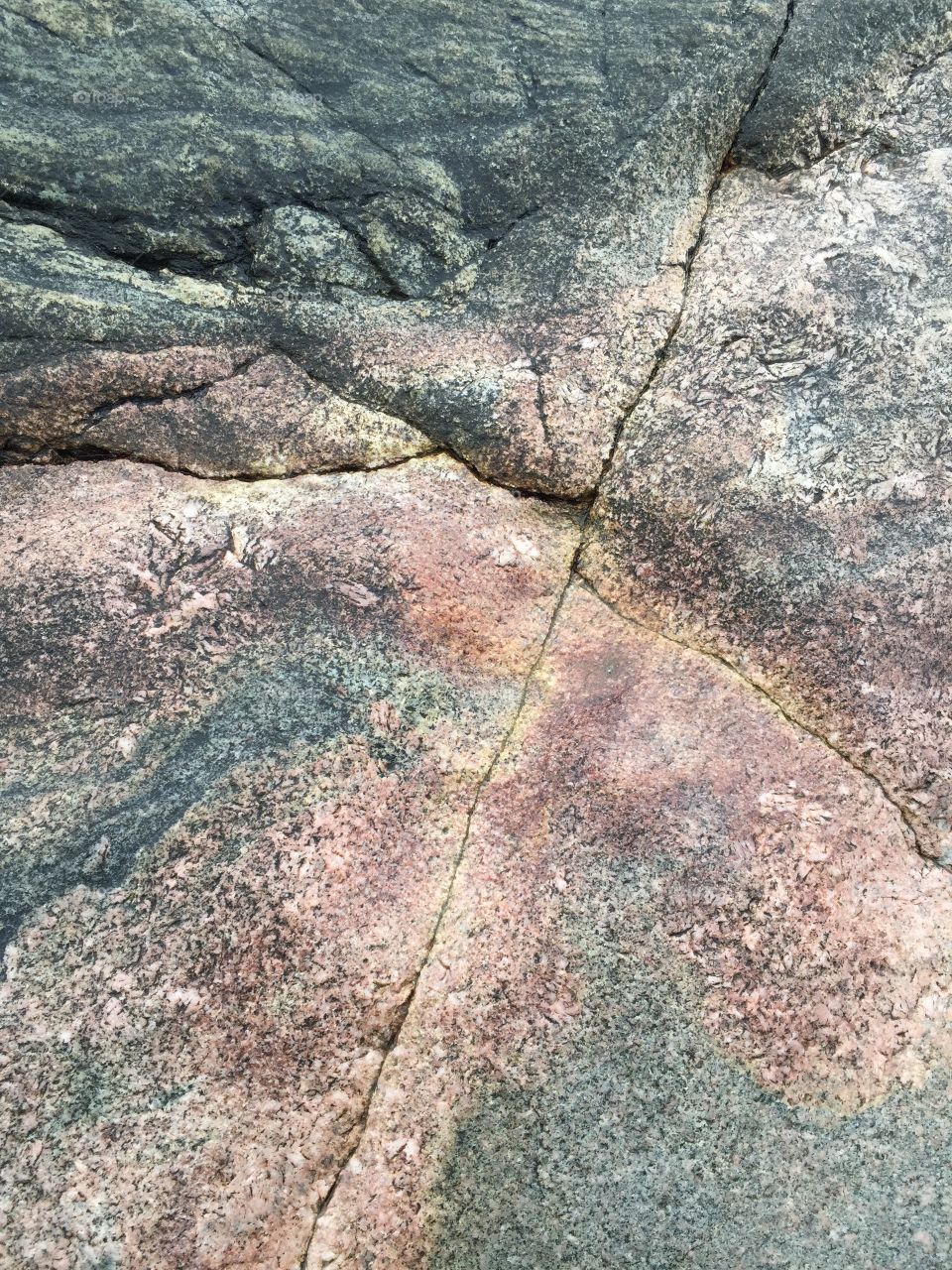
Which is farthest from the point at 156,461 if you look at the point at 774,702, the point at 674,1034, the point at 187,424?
the point at 674,1034

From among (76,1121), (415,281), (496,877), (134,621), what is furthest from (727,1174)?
(415,281)

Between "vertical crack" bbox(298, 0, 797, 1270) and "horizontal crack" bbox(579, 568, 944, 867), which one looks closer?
"vertical crack" bbox(298, 0, 797, 1270)

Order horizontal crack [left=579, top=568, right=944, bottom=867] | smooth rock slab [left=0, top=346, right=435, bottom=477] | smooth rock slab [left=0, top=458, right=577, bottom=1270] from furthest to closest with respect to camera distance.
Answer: smooth rock slab [left=0, top=346, right=435, bottom=477] → horizontal crack [left=579, top=568, right=944, bottom=867] → smooth rock slab [left=0, top=458, right=577, bottom=1270]

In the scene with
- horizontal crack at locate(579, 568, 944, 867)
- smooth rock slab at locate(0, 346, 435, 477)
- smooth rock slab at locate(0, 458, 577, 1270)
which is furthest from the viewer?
smooth rock slab at locate(0, 346, 435, 477)

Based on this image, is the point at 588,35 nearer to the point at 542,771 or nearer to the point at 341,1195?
the point at 542,771

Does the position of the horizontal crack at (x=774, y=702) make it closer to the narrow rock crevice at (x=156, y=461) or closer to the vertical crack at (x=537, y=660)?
the vertical crack at (x=537, y=660)

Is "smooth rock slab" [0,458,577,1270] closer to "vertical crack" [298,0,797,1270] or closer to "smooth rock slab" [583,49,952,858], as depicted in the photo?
"vertical crack" [298,0,797,1270]

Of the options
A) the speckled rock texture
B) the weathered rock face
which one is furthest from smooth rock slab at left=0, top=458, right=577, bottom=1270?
the weathered rock face

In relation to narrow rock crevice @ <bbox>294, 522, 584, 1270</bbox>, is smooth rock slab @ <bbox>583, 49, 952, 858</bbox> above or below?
above
